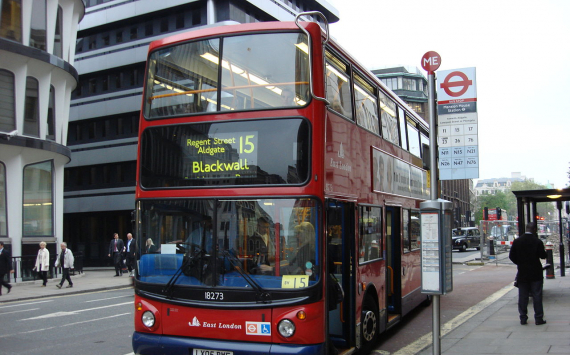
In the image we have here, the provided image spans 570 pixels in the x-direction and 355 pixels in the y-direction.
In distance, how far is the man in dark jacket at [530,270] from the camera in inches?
399

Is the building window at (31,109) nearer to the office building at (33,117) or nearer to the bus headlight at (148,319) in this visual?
the office building at (33,117)

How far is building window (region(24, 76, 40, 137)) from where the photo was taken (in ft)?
80.3

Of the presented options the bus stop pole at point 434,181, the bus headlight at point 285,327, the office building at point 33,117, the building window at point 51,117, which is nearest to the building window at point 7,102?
the office building at point 33,117

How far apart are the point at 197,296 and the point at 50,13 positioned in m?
23.2

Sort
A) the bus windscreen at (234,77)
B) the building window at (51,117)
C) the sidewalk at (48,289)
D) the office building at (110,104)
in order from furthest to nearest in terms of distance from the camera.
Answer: the office building at (110,104) → the building window at (51,117) → the sidewalk at (48,289) → the bus windscreen at (234,77)

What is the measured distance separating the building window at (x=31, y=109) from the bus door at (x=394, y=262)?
1932cm

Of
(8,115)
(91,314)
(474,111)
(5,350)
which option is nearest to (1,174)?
(8,115)

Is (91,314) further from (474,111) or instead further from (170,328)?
(474,111)

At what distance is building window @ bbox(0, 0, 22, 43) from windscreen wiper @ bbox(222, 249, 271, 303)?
20817 mm

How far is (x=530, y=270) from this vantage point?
33.4 feet

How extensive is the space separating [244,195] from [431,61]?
2.78 m

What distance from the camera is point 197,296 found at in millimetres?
6273

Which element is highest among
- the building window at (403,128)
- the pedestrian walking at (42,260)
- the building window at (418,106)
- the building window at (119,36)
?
the building window at (418,106)

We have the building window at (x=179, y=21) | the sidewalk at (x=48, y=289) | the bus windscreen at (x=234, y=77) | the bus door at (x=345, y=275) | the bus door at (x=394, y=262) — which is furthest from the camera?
the building window at (x=179, y=21)
